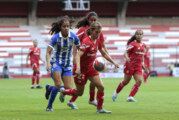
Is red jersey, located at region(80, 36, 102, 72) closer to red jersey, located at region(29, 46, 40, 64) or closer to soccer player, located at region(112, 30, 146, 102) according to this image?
soccer player, located at region(112, 30, 146, 102)

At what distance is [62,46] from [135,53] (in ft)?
13.5

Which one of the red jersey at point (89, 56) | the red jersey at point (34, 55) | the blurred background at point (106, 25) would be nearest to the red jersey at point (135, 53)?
the red jersey at point (89, 56)

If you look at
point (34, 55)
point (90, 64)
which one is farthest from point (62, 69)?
point (34, 55)

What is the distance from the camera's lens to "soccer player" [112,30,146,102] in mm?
13016

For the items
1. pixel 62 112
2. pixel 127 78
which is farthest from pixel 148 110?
pixel 127 78

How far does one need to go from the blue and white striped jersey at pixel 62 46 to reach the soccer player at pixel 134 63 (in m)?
3.46

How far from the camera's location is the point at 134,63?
521 inches

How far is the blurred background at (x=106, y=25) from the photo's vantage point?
3794 centimetres

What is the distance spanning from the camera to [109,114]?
9195mm

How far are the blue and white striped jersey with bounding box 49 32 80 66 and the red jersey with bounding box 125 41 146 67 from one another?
3726 millimetres

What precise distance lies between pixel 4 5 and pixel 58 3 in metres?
5.19

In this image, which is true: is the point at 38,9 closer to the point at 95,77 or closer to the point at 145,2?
the point at 145,2

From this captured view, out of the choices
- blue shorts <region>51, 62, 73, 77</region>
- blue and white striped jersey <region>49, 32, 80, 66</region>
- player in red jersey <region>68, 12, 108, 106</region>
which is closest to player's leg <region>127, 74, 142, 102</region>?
player in red jersey <region>68, 12, 108, 106</region>

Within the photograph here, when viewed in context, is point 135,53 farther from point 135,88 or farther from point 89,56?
point 89,56
